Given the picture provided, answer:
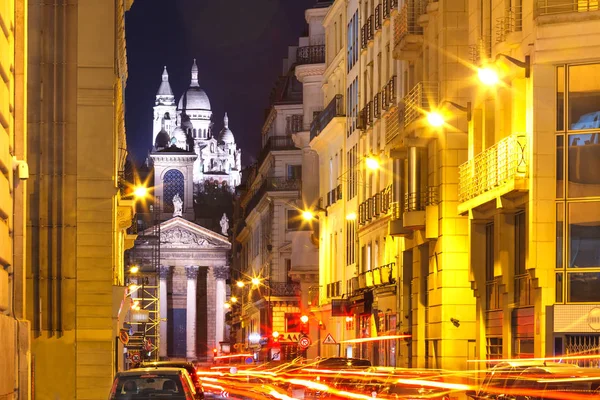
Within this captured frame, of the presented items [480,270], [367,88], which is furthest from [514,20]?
[367,88]

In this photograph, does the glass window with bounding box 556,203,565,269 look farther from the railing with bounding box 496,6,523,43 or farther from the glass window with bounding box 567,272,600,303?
the railing with bounding box 496,6,523,43

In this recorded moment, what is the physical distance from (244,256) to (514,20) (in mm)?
104710

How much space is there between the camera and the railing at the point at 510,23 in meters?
33.1

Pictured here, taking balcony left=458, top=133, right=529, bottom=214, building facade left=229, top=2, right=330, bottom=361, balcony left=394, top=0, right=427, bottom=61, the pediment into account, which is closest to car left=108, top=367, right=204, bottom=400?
balcony left=458, top=133, right=529, bottom=214

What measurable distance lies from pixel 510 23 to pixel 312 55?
52663mm

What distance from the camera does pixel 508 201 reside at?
108ft

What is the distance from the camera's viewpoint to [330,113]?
68.9 metres

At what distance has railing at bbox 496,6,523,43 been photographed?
3306 cm

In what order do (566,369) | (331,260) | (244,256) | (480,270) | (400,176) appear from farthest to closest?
(244,256) → (331,260) → (400,176) → (480,270) → (566,369)

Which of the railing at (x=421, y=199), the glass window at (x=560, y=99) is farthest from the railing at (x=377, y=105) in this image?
the glass window at (x=560, y=99)

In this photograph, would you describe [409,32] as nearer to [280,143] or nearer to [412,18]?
[412,18]

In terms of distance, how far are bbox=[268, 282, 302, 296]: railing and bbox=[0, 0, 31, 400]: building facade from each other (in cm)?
7056

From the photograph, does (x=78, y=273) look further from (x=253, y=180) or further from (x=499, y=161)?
(x=253, y=180)

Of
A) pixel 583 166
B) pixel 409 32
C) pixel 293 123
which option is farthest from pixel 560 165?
pixel 293 123
